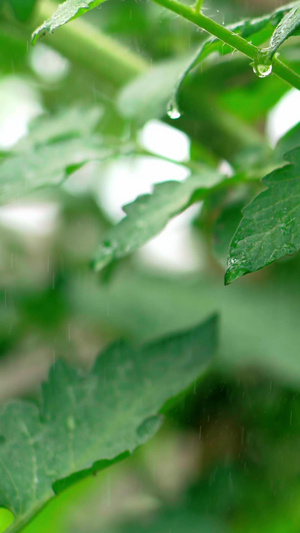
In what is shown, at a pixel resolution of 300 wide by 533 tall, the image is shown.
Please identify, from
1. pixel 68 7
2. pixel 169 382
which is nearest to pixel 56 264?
pixel 169 382

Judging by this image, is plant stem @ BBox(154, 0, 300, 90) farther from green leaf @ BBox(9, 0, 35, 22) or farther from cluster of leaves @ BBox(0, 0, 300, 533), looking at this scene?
green leaf @ BBox(9, 0, 35, 22)

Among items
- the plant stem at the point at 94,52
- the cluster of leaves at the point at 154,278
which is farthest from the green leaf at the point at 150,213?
the plant stem at the point at 94,52

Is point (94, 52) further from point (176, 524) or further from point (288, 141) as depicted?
point (176, 524)

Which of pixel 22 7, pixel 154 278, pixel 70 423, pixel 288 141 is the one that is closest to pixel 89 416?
pixel 70 423

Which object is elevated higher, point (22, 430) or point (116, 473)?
point (22, 430)

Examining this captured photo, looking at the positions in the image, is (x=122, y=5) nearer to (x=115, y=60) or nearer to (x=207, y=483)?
(x=115, y=60)

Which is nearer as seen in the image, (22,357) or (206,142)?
(206,142)

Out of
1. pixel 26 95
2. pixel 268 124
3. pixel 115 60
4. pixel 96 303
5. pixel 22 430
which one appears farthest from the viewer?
pixel 26 95
